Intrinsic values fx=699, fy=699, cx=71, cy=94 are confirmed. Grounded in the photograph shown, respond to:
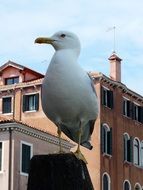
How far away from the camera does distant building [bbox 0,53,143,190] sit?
33.7m

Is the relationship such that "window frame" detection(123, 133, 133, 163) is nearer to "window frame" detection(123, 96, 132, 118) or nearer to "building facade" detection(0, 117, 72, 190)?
"window frame" detection(123, 96, 132, 118)

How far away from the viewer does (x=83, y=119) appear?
21.8ft

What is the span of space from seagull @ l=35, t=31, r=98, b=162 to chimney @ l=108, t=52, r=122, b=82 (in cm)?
2918

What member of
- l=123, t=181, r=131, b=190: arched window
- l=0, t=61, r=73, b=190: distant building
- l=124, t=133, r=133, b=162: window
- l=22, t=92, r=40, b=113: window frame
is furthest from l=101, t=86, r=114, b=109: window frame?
l=0, t=61, r=73, b=190: distant building

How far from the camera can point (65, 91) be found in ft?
21.1

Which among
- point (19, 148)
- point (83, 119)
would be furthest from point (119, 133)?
point (83, 119)

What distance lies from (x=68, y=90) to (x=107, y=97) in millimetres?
28450

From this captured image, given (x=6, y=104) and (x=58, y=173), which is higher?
(x=6, y=104)

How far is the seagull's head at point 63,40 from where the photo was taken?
21.8 feet

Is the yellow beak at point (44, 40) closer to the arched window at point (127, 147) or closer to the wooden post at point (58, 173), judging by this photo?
the wooden post at point (58, 173)

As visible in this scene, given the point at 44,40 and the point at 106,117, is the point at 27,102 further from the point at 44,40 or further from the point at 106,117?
the point at 44,40

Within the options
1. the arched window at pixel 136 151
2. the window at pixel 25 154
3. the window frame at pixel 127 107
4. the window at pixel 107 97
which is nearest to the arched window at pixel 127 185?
the arched window at pixel 136 151

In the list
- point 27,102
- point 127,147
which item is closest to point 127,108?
point 127,147

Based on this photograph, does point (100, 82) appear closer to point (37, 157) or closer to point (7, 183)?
point (7, 183)
